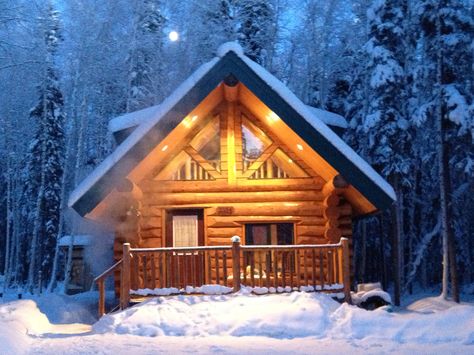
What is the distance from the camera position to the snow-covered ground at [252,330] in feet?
26.3

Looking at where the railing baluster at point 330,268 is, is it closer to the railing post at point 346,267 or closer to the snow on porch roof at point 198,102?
the railing post at point 346,267

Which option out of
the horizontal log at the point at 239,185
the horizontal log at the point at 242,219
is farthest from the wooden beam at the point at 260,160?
the horizontal log at the point at 242,219

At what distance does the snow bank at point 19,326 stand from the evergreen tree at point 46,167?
20406 mm

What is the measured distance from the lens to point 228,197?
46.5 ft

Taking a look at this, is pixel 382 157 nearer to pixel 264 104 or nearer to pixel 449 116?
pixel 449 116

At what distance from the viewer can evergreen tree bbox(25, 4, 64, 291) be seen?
32.3 m

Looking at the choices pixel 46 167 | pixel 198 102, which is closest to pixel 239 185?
pixel 198 102

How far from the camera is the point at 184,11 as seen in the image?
99.0ft

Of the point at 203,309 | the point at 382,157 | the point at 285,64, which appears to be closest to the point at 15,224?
the point at 285,64

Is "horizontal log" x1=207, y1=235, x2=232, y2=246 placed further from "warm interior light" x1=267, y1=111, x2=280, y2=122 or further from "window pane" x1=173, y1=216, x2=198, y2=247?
"warm interior light" x1=267, y1=111, x2=280, y2=122

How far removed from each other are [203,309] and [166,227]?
4.53m

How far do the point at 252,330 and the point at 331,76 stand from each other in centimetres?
2459

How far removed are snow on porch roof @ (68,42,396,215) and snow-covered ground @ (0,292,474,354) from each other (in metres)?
2.96

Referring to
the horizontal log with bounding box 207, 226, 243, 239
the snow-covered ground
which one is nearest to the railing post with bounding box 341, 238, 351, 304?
the snow-covered ground
